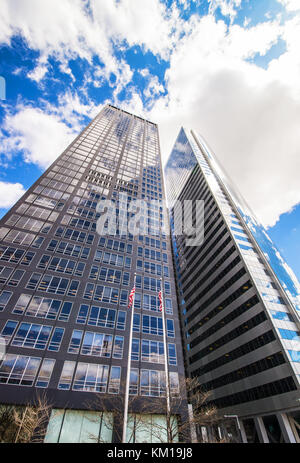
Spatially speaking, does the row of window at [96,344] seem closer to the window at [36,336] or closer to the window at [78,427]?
the window at [36,336]

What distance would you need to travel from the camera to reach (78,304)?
35094 mm

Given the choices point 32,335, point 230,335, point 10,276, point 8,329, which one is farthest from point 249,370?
point 10,276

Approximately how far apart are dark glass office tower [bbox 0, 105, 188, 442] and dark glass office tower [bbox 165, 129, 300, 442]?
56.3 feet

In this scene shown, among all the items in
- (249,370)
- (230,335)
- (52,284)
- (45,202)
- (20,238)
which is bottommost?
(249,370)

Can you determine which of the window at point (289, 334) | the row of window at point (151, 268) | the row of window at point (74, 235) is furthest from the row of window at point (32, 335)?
the window at point (289, 334)

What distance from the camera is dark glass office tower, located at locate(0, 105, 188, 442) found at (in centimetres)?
2694

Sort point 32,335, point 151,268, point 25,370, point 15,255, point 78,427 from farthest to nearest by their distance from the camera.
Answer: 1. point 151,268
2. point 15,255
3. point 32,335
4. point 25,370
5. point 78,427

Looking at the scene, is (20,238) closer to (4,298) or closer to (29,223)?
(29,223)

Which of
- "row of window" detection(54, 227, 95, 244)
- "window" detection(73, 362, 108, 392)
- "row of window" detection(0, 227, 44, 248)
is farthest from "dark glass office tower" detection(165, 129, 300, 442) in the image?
"row of window" detection(0, 227, 44, 248)

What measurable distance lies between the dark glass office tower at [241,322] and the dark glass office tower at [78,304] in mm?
17155

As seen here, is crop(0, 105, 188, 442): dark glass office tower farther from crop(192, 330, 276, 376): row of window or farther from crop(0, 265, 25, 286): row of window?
crop(192, 330, 276, 376): row of window

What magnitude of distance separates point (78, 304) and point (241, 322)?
3402cm

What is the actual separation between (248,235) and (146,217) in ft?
94.7

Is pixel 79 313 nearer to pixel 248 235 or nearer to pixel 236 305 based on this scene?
pixel 236 305
